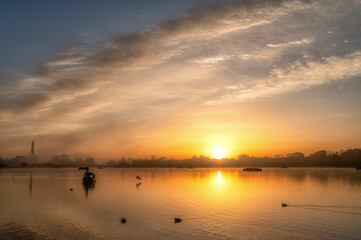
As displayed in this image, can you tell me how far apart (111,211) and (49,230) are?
17.9 meters

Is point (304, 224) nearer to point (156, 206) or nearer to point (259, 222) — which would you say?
point (259, 222)

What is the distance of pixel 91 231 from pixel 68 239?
186 inches

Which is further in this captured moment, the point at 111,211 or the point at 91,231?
the point at 111,211

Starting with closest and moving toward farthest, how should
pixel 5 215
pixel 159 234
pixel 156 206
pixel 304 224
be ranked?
pixel 159 234, pixel 304 224, pixel 5 215, pixel 156 206

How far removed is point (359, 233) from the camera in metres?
39.9

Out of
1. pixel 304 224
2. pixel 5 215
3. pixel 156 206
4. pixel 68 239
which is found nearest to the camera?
pixel 68 239

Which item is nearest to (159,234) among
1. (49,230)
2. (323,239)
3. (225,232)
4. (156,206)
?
(225,232)

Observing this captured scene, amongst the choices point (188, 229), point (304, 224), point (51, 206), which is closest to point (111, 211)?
point (51, 206)

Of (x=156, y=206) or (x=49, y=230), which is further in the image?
(x=156, y=206)

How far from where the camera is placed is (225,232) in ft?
134

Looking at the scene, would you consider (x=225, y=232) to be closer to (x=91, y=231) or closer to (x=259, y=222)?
(x=259, y=222)

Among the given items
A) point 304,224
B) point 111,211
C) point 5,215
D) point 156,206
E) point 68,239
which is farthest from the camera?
point 156,206

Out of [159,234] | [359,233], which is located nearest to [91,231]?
[159,234]

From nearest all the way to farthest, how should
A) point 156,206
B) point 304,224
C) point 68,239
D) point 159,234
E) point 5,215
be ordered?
point 68,239 → point 159,234 → point 304,224 → point 5,215 → point 156,206
